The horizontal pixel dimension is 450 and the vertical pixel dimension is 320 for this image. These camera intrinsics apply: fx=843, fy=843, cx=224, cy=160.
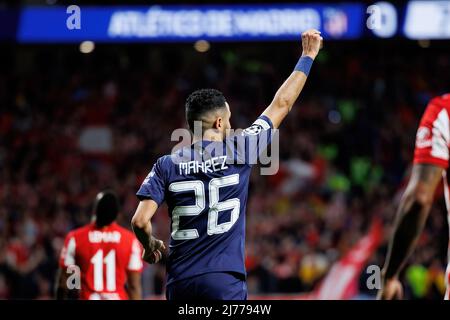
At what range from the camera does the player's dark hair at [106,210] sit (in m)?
7.04

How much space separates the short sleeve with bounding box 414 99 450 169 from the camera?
3883 mm

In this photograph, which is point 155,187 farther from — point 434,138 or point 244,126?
point 244,126

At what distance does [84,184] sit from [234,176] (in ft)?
38.6

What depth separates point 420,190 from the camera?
380 centimetres

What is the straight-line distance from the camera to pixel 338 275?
533 inches

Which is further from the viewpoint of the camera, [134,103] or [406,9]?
[134,103]

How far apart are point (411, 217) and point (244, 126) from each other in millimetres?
13800

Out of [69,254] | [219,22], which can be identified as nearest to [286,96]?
[69,254]

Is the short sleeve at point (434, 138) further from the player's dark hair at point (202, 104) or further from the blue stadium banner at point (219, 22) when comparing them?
the blue stadium banner at point (219, 22)

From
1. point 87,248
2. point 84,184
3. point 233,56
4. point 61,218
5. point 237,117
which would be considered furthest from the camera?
point 233,56

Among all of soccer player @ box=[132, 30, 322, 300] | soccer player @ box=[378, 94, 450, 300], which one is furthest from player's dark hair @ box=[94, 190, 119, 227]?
soccer player @ box=[378, 94, 450, 300]

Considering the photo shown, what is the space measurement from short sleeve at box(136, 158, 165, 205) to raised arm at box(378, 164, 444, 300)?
4.48 feet
